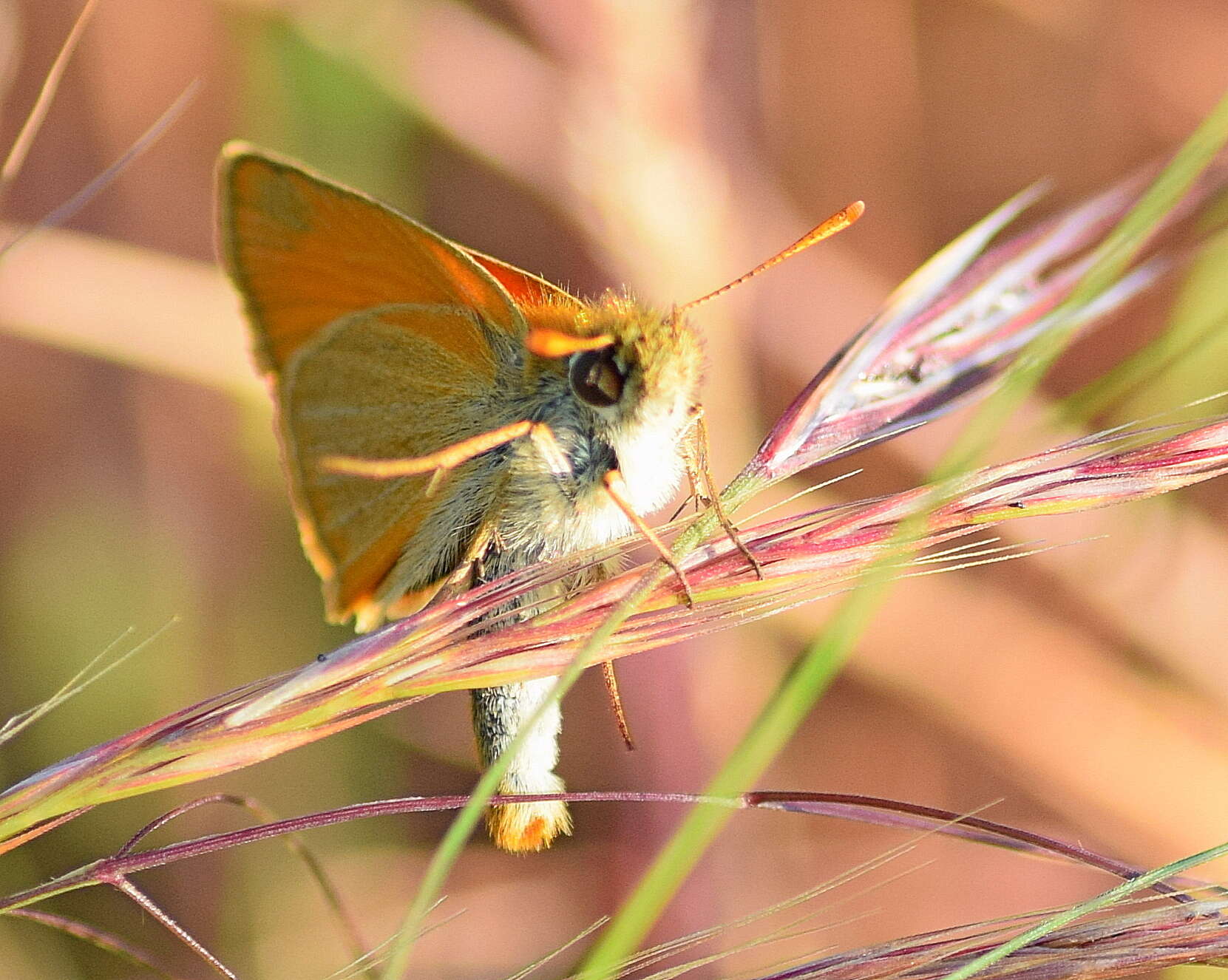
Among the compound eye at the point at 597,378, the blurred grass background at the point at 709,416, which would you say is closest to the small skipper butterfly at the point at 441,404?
the compound eye at the point at 597,378

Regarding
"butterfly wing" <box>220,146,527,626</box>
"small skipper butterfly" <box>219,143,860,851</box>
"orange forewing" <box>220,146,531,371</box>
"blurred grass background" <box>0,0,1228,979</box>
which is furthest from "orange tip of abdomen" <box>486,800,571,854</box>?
"blurred grass background" <box>0,0,1228,979</box>

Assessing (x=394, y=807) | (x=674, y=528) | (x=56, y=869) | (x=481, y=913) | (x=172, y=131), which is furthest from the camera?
(x=172, y=131)

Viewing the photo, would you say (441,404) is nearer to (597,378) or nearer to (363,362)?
(363,362)

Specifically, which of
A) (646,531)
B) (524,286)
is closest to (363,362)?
(524,286)

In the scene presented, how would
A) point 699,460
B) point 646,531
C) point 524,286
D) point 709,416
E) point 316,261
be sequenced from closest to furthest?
point 646,531 → point 699,460 → point 316,261 → point 524,286 → point 709,416

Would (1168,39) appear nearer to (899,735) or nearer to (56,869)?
(899,735)

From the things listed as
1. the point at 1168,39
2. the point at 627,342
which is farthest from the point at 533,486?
the point at 1168,39

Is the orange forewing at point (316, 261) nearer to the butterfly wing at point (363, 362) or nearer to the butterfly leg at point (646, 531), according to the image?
the butterfly wing at point (363, 362)
